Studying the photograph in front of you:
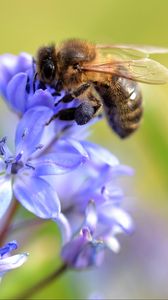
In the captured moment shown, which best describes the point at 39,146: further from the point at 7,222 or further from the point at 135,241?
the point at 135,241

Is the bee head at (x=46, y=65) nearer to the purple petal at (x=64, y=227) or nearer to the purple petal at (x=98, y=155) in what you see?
the purple petal at (x=98, y=155)

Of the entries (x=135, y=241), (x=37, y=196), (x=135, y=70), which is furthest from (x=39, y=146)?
(x=135, y=241)

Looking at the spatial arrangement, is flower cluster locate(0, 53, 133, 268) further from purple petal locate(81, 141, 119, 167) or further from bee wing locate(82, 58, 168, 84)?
bee wing locate(82, 58, 168, 84)

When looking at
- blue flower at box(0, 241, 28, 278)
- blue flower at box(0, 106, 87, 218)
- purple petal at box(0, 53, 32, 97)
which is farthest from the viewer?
purple petal at box(0, 53, 32, 97)

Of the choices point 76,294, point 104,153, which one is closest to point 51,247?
point 76,294

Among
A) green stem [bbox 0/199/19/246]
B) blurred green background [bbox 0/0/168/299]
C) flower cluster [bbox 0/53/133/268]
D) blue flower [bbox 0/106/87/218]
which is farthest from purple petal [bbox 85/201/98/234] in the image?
blurred green background [bbox 0/0/168/299]

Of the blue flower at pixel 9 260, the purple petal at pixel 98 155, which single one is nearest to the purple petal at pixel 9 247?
the blue flower at pixel 9 260
